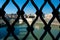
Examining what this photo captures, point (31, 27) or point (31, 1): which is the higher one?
point (31, 1)

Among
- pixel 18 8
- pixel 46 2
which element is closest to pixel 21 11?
pixel 18 8

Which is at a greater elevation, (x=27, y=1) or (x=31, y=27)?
(x=27, y=1)

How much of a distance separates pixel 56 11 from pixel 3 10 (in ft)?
0.75

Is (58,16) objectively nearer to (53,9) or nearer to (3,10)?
(53,9)

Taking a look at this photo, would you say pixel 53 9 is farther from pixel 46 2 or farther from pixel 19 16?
pixel 19 16

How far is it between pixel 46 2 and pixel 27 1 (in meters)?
0.08

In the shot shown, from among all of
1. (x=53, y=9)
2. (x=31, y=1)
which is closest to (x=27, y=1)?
(x=31, y=1)

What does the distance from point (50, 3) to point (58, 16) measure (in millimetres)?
66

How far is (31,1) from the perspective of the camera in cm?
65

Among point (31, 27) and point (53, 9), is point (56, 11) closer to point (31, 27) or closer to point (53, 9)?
point (53, 9)

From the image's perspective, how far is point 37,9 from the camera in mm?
648

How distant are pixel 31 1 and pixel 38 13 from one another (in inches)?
2.3

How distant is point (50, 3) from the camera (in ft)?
2.16

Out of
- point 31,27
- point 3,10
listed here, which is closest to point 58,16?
point 31,27
